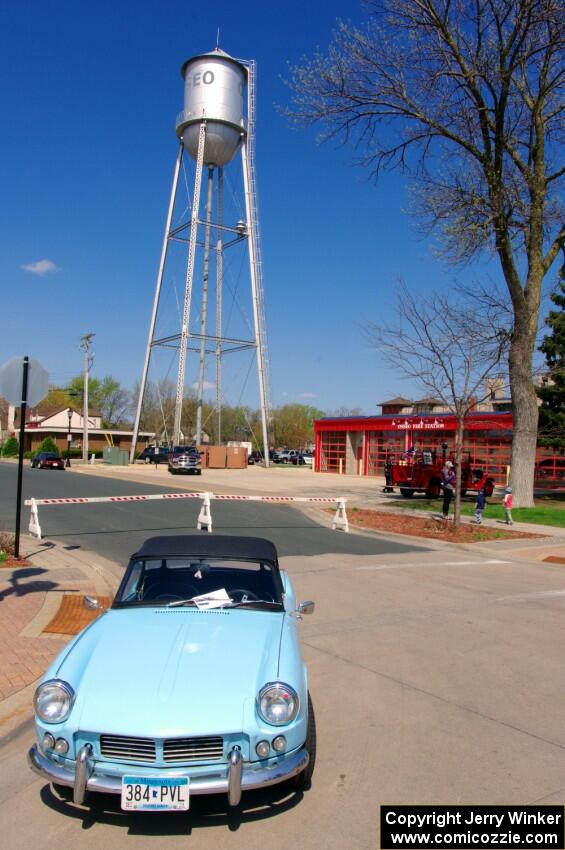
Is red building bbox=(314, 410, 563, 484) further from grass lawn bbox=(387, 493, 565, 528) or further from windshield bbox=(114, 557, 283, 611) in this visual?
windshield bbox=(114, 557, 283, 611)

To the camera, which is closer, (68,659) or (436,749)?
(68,659)

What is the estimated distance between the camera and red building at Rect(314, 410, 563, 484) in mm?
38625

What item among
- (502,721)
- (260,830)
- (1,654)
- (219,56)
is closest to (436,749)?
(502,721)

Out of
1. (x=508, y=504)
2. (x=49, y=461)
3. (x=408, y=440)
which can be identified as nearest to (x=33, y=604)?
(x=508, y=504)

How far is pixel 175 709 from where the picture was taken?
354 centimetres

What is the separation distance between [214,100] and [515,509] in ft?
123

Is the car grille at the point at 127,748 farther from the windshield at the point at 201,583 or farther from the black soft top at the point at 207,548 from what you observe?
the black soft top at the point at 207,548

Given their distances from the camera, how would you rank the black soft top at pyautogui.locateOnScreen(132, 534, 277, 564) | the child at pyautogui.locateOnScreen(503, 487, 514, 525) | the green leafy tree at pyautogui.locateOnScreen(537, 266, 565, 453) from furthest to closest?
the green leafy tree at pyautogui.locateOnScreen(537, 266, 565, 453)
the child at pyautogui.locateOnScreen(503, 487, 514, 525)
the black soft top at pyautogui.locateOnScreen(132, 534, 277, 564)

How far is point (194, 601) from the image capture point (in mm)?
4871

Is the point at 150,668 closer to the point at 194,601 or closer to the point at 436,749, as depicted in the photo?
the point at 194,601

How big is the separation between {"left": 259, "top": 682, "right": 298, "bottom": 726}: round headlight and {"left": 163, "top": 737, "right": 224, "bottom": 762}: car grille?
0.96 feet

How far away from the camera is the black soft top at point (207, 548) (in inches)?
204

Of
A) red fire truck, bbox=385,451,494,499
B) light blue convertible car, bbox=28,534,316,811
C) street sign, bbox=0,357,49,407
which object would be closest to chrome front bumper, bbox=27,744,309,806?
light blue convertible car, bbox=28,534,316,811

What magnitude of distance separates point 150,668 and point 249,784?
2.73 ft
